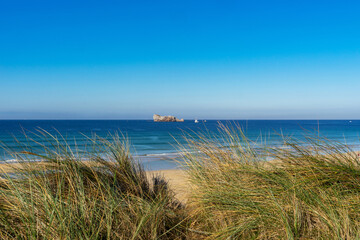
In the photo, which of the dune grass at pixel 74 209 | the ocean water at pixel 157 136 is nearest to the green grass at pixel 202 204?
the dune grass at pixel 74 209

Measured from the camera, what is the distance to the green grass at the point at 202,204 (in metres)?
2.08

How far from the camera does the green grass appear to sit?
6.82ft

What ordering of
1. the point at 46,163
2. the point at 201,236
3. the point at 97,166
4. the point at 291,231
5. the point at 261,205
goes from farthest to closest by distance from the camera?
the point at 97,166, the point at 46,163, the point at 201,236, the point at 261,205, the point at 291,231

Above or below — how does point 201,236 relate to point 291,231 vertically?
below

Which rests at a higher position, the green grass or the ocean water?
the green grass

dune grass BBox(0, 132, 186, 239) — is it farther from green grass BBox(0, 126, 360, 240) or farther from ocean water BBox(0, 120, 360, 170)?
ocean water BBox(0, 120, 360, 170)

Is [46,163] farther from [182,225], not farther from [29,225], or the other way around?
[182,225]

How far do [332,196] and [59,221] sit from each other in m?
2.38

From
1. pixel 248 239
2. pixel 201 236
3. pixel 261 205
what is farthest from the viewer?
pixel 201 236

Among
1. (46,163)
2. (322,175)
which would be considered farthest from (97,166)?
(322,175)

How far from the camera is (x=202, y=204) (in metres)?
2.86

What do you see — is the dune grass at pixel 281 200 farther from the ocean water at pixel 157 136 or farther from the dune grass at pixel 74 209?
the ocean water at pixel 157 136

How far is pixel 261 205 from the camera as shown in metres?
2.38

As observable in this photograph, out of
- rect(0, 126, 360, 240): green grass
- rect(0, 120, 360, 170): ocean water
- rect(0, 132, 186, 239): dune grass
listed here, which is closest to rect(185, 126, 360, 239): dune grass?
rect(0, 126, 360, 240): green grass
